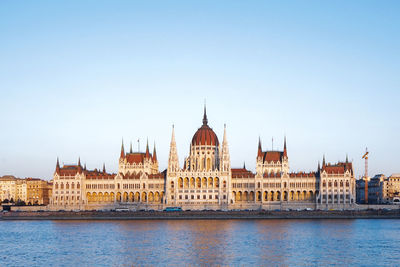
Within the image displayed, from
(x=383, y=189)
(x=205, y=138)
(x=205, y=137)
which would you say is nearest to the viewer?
(x=205, y=138)

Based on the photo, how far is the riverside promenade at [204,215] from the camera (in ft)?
397

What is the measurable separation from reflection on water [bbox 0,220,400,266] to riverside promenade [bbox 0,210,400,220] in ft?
76.4

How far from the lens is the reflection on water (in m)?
59.6

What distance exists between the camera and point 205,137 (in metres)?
154

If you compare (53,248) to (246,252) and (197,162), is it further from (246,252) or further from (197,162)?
(197,162)

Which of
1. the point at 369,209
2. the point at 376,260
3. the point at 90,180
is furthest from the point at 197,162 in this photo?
the point at 376,260

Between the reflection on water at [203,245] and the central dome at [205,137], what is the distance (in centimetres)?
5593

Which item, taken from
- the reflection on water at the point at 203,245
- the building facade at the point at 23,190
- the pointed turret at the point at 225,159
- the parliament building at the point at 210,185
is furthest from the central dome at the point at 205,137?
the building facade at the point at 23,190

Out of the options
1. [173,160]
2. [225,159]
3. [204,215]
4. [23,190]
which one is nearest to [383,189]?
[225,159]

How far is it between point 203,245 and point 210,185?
73410 mm

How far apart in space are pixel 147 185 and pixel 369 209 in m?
53.9

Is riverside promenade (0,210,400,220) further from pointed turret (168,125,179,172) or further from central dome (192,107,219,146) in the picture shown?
central dome (192,107,219,146)

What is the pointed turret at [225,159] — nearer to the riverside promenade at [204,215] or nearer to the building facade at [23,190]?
the riverside promenade at [204,215]

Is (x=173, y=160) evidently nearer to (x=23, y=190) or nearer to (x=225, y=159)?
(x=225, y=159)
